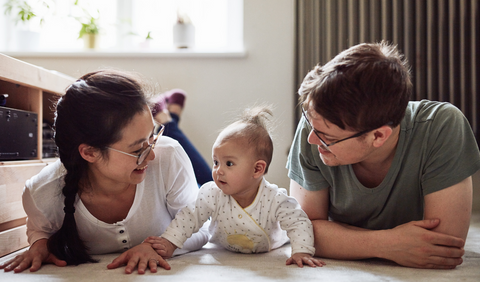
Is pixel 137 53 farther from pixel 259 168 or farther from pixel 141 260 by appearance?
pixel 141 260

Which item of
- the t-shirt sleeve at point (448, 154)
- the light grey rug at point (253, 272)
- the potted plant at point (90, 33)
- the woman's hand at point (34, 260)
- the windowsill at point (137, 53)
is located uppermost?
the potted plant at point (90, 33)

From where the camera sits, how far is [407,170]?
1.15m

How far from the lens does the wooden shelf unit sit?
4.43ft

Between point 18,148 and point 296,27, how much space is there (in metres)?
1.86

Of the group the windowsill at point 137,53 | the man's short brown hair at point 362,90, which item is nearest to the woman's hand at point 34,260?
the man's short brown hair at point 362,90

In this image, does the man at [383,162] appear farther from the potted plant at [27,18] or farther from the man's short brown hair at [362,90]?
the potted plant at [27,18]

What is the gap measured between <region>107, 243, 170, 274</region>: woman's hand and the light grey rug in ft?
0.06

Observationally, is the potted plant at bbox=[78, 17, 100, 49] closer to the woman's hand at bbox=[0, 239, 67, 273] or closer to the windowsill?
the windowsill

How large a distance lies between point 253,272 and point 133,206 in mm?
421

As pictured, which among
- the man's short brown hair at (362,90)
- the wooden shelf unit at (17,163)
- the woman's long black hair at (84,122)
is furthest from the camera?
the wooden shelf unit at (17,163)

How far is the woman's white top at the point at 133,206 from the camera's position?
1193 mm

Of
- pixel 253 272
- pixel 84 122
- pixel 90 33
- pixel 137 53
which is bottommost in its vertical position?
pixel 253 272

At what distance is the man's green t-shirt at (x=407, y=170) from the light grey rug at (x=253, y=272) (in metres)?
0.16

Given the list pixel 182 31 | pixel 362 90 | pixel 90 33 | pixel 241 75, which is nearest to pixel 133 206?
pixel 362 90
